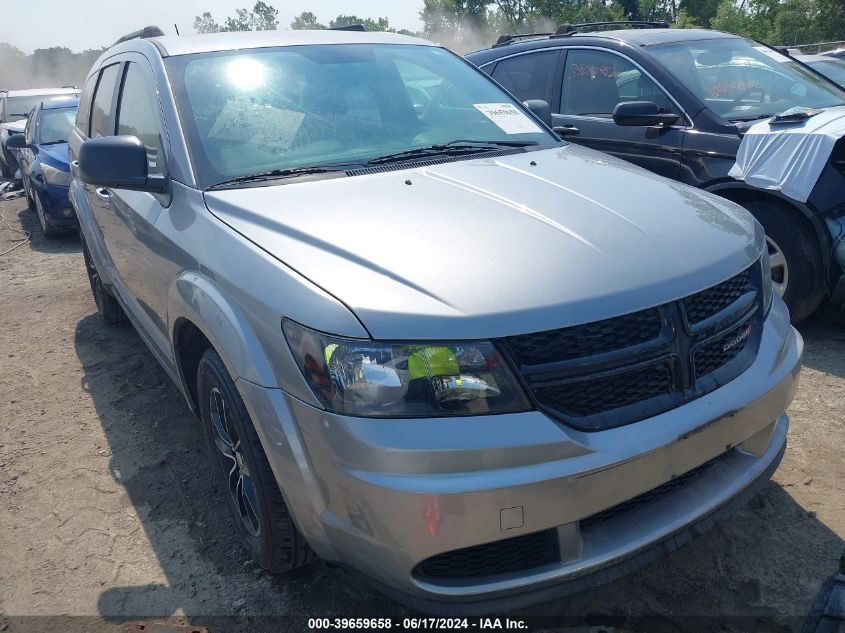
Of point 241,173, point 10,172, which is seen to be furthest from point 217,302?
point 10,172

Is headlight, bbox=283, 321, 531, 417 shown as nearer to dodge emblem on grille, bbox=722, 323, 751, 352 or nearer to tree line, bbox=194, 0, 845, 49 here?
dodge emblem on grille, bbox=722, 323, 751, 352

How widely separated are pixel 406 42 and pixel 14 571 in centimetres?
291

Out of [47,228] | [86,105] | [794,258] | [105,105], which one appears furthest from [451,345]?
[47,228]

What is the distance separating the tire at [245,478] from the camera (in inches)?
85.0

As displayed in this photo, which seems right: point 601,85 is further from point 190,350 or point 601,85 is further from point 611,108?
point 190,350

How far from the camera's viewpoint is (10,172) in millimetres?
13312

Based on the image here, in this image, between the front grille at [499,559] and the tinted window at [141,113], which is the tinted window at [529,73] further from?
the front grille at [499,559]

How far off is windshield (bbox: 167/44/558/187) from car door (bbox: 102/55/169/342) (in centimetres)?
22

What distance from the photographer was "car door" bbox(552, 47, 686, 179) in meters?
4.52

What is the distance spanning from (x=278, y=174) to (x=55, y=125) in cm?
797

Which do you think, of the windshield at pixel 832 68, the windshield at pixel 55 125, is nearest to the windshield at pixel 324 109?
the windshield at pixel 832 68

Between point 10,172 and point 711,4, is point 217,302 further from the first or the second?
point 711,4

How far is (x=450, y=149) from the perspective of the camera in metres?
2.93

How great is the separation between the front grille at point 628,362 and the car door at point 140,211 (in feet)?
5.33
